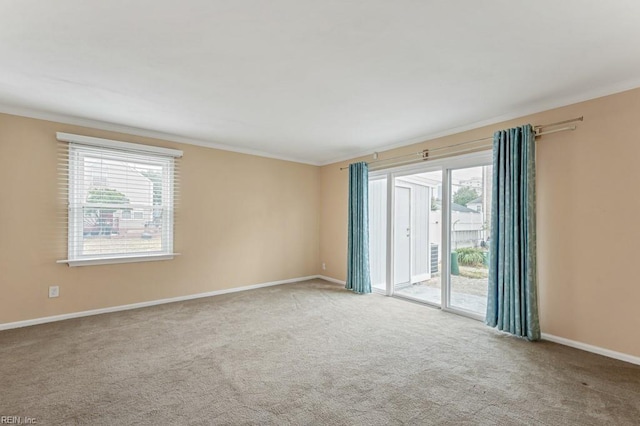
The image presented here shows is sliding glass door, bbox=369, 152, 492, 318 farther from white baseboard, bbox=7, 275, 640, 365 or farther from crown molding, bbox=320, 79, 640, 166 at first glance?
white baseboard, bbox=7, 275, 640, 365

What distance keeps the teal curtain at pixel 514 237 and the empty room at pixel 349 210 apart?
0.02 meters

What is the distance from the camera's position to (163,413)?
194cm

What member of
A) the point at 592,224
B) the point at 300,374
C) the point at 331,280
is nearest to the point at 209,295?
the point at 331,280

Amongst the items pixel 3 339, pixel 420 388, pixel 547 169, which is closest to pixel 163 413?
pixel 420 388

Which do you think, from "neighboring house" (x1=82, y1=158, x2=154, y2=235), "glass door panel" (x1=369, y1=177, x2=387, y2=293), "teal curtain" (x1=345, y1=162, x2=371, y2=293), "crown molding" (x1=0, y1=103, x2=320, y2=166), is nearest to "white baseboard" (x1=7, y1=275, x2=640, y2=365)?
"teal curtain" (x1=345, y1=162, x2=371, y2=293)

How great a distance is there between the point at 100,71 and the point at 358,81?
2222 mm

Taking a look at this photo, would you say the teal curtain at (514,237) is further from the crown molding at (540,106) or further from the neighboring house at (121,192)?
the neighboring house at (121,192)

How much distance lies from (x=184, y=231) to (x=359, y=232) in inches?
112

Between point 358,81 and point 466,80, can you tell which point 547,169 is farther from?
point 358,81

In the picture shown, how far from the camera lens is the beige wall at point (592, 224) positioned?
269cm

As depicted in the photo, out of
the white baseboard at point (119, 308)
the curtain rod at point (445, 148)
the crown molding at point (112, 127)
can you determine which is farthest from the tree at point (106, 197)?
the curtain rod at point (445, 148)

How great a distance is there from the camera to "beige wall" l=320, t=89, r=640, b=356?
8.84 feet

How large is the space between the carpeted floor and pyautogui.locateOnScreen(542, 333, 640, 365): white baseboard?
3.7 inches

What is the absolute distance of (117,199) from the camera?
159 inches
